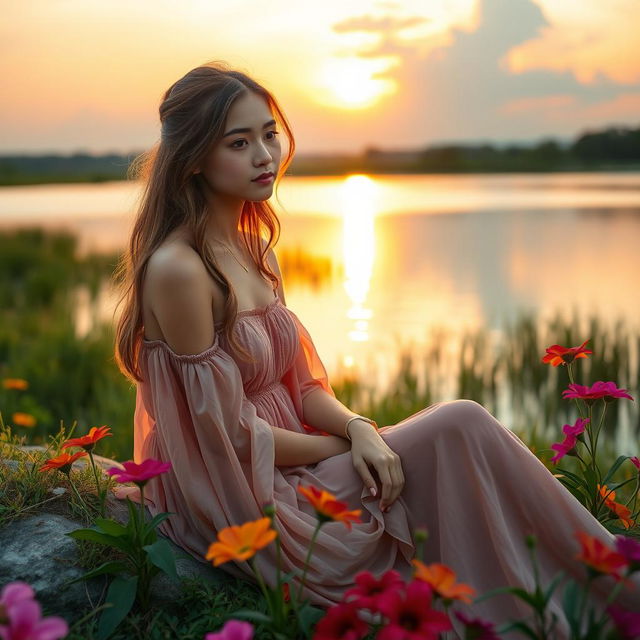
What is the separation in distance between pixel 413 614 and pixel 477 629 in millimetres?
132

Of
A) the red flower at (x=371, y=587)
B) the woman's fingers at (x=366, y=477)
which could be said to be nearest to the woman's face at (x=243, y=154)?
the woman's fingers at (x=366, y=477)

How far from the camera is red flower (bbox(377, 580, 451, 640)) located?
1.73m

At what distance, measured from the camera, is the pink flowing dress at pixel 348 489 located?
8.04ft

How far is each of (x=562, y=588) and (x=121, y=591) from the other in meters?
1.23

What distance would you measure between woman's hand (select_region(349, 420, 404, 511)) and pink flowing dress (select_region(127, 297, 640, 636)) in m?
0.04

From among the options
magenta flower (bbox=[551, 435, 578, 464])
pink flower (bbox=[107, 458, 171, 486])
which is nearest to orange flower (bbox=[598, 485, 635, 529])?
magenta flower (bbox=[551, 435, 578, 464])

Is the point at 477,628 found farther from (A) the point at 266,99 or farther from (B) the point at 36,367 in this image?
(B) the point at 36,367

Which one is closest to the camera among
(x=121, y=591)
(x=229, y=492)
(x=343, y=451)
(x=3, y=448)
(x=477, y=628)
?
(x=477, y=628)

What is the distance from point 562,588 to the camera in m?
2.47

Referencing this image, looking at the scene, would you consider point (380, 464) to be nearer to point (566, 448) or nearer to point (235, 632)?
point (566, 448)

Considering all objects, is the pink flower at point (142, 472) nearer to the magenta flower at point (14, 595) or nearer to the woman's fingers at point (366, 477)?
the magenta flower at point (14, 595)

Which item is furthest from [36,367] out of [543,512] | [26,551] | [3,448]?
[543,512]

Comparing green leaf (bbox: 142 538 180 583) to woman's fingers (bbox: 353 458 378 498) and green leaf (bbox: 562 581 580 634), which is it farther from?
green leaf (bbox: 562 581 580 634)

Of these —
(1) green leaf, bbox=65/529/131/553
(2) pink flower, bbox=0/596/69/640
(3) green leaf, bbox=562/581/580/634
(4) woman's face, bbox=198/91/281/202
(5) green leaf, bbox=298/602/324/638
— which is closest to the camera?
(2) pink flower, bbox=0/596/69/640
